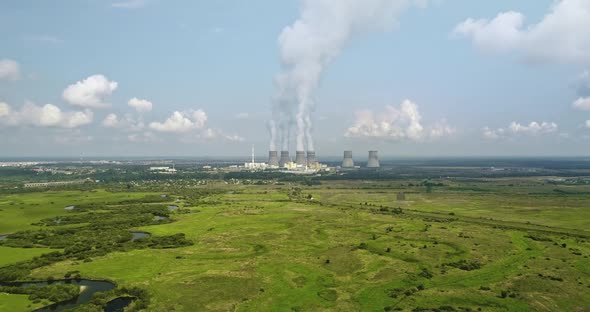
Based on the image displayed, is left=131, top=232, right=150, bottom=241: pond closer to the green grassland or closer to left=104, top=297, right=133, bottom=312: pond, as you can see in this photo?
the green grassland

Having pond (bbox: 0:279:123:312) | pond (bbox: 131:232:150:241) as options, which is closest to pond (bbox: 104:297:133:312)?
pond (bbox: 0:279:123:312)

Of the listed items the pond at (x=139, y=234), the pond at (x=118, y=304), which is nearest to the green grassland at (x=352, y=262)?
the pond at (x=139, y=234)

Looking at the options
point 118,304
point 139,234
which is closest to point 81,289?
point 118,304

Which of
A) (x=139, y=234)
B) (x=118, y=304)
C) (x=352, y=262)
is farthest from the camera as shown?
(x=139, y=234)

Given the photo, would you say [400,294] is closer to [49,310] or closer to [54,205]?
[49,310]

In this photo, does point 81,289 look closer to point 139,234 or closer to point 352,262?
point 139,234

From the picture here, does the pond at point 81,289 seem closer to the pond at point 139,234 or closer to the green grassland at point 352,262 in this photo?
the green grassland at point 352,262
